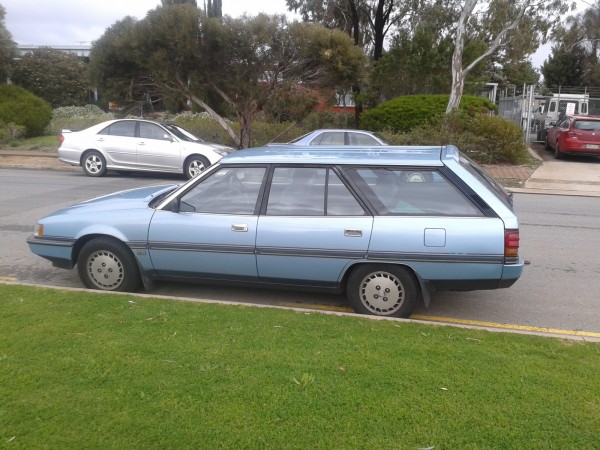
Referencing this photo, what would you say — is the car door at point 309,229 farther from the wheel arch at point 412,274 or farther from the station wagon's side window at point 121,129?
the station wagon's side window at point 121,129

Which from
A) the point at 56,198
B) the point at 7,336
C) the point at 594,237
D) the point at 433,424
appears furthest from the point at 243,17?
the point at 433,424

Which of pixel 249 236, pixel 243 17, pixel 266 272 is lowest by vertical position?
pixel 266 272

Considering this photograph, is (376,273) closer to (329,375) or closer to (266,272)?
(266,272)

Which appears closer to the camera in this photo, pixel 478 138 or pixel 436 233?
pixel 436 233

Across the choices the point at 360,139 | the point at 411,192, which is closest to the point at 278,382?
the point at 411,192

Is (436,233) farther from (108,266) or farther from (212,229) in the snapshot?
(108,266)

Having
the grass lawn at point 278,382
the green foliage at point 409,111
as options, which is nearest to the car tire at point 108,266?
the grass lawn at point 278,382

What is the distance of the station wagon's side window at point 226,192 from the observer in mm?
5273

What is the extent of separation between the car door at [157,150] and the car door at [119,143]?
0.66 ft

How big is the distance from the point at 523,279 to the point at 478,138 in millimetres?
12319

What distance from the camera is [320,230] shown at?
4.98 meters

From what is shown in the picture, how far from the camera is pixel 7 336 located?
4.14m

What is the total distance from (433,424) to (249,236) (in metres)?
2.49

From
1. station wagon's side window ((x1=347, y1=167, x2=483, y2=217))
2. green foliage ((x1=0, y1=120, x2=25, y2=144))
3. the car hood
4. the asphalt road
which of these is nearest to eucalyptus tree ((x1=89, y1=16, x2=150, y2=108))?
green foliage ((x1=0, y1=120, x2=25, y2=144))
